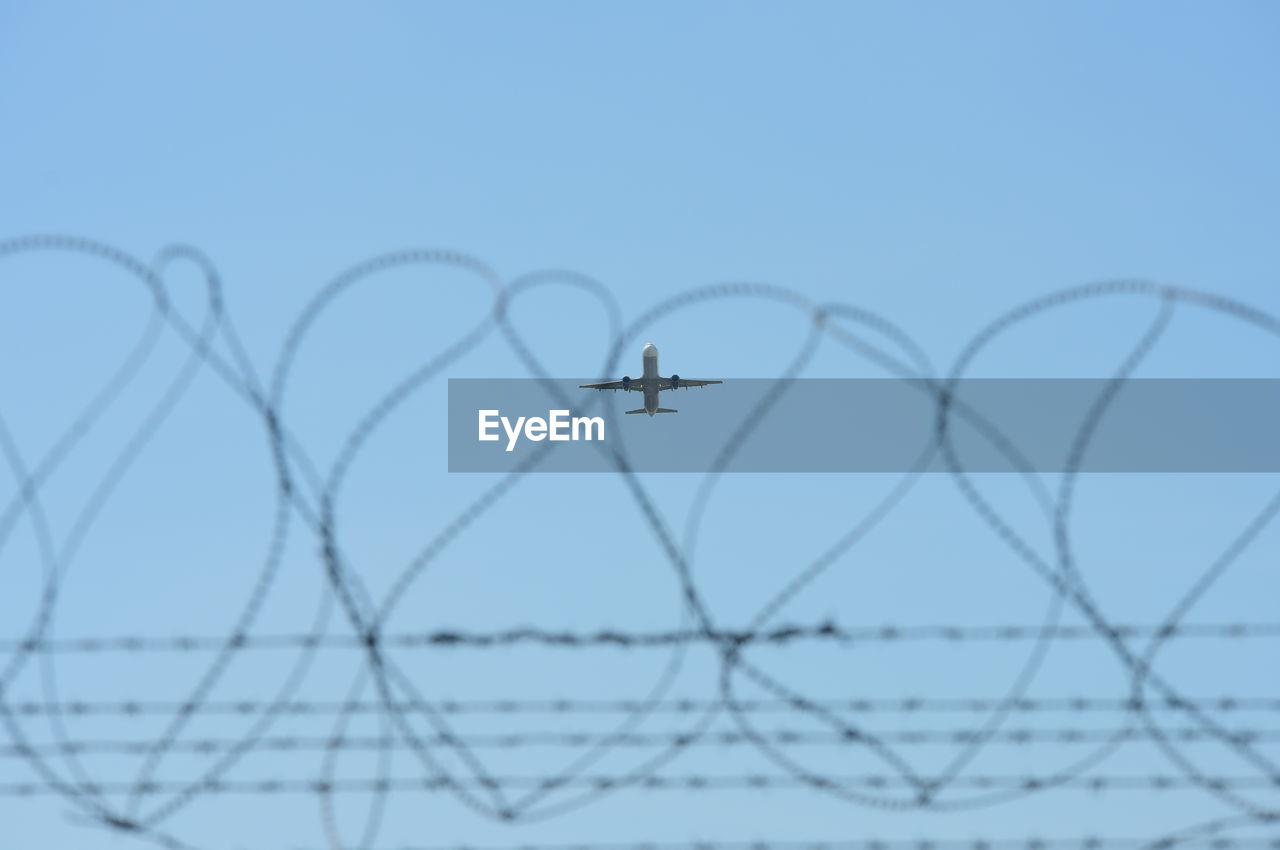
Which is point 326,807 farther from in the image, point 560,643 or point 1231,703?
point 1231,703

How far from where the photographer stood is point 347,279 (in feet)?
36.4

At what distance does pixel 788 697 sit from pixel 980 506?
1.95 meters

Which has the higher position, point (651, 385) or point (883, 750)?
point (651, 385)

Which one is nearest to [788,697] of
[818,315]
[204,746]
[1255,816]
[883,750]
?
[883,750]

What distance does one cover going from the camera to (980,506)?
11.1m

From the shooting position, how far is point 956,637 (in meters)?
11.6

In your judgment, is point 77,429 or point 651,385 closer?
point 77,429

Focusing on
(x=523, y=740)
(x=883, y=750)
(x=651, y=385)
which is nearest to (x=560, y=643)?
(x=523, y=740)

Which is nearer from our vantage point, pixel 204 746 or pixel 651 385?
pixel 204 746

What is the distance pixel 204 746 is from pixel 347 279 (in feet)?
11.8

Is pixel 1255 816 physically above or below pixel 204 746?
below

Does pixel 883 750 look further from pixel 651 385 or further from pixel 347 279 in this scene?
pixel 651 385

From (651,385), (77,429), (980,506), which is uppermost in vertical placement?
(651,385)

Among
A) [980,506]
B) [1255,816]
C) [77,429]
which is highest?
[77,429]
